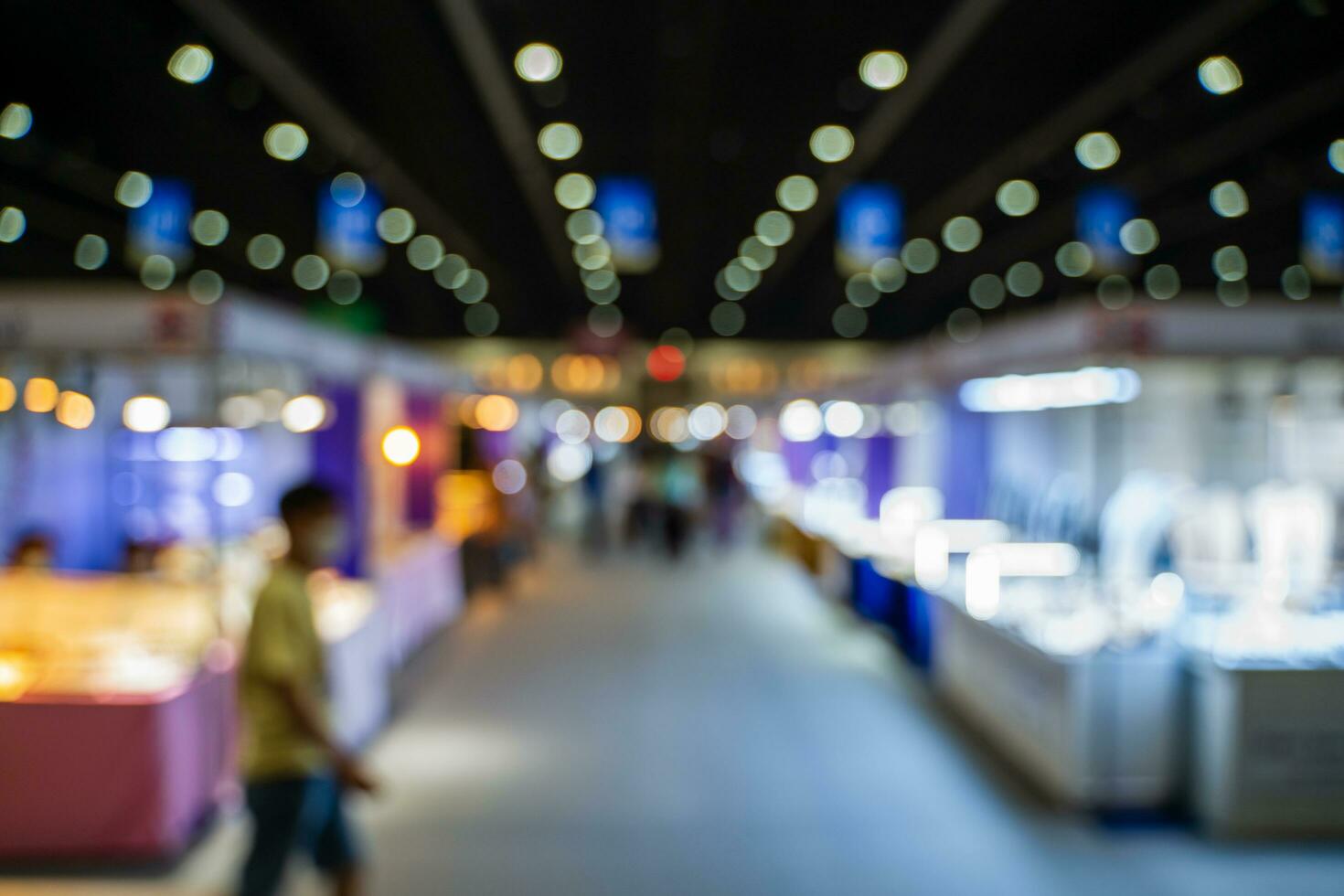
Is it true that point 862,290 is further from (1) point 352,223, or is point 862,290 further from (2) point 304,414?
(2) point 304,414

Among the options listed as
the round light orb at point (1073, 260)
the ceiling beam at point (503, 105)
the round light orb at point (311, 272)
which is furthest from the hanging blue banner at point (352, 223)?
the round light orb at point (1073, 260)

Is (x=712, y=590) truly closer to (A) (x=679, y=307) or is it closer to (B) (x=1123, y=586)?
(B) (x=1123, y=586)

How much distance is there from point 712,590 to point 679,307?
1841 centimetres

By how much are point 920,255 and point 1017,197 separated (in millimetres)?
7092

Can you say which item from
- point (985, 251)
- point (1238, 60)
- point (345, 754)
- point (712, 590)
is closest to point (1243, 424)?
point (1238, 60)

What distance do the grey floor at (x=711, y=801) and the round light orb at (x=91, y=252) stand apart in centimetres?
1525

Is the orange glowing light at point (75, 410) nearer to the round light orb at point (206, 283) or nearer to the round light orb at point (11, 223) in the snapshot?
the round light orb at point (11, 223)

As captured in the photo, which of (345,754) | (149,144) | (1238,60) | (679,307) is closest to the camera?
(345,754)

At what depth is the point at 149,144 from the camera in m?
12.4

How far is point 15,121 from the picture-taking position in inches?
436

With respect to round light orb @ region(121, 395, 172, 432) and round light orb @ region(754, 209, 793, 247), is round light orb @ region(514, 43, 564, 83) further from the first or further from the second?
round light orb @ region(754, 209, 793, 247)

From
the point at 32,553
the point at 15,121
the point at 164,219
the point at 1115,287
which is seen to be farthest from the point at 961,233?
the point at 32,553

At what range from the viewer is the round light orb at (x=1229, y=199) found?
14921 millimetres

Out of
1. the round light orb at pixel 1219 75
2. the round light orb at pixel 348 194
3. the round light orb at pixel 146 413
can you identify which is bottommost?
the round light orb at pixel 146 413
